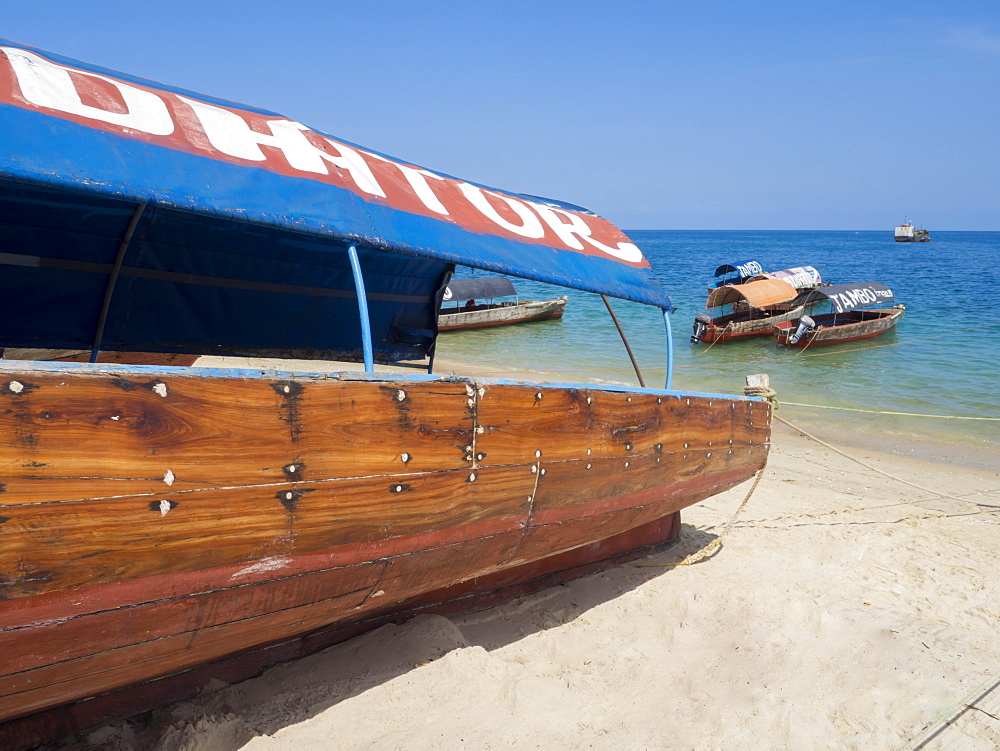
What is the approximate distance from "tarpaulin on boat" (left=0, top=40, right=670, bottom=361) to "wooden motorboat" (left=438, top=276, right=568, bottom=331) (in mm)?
19049

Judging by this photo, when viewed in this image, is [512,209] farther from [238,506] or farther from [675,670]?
[675,670]

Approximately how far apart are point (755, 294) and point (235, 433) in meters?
24.0

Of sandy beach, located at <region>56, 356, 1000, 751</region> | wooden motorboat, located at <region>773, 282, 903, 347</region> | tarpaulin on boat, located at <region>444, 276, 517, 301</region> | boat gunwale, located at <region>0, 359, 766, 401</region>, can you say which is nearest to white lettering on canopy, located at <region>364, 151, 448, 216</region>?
boat gunwale, located at <region>0, 359, 766, 401</region>

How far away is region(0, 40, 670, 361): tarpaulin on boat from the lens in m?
2.49

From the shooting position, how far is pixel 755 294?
2384cm

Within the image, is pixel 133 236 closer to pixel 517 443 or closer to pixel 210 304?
pixel 210 304

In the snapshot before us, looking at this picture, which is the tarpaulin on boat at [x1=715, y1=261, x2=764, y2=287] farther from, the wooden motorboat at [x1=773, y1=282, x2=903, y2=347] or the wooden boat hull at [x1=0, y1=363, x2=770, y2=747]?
the wooden boat hull at [x1=0, y1=363, x2=770, y2=747]

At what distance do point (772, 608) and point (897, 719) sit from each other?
3.53 ft

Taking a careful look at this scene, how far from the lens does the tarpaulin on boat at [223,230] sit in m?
2.49

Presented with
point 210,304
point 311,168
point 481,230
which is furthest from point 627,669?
point 210,304

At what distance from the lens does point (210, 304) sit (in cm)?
481

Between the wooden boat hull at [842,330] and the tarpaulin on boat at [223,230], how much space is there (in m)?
18.6

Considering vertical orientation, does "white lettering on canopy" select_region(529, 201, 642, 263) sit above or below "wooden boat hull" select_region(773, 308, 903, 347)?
above

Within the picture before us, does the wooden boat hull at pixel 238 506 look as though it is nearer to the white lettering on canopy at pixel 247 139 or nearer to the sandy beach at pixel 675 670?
the sandy beach at pixel 675 670
